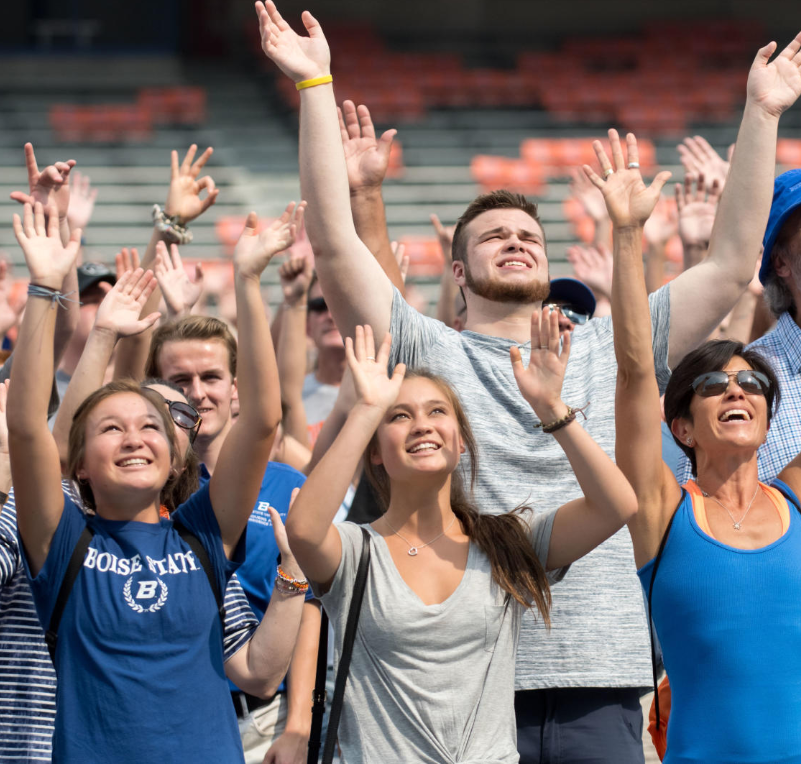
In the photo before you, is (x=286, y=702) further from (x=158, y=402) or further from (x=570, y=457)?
(x=570, y=457)

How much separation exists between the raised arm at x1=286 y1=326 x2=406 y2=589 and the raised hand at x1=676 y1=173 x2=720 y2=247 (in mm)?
2039

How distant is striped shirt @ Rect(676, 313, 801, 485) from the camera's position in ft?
9.36

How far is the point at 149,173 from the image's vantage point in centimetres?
1424

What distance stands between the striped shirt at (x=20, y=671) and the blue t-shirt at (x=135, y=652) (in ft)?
0.35

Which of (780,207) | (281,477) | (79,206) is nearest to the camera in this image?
(780,207)

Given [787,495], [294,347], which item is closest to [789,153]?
[294,347]

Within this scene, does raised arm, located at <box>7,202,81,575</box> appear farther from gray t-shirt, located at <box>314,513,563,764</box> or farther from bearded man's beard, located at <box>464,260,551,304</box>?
bearded man's beard, located at <box>464,260,551,304</box>

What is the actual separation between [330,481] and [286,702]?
1052 mm

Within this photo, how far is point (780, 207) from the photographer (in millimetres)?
3172

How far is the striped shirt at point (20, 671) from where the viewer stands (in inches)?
96.9

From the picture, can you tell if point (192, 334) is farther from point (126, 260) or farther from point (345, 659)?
point (345, 659)

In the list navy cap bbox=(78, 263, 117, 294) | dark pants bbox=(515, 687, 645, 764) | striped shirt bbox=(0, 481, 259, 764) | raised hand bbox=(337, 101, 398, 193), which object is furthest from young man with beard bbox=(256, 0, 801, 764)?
navy cap bbox=(78, 263, 117, 294)

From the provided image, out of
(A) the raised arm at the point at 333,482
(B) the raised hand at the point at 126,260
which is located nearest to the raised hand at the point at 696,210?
(B) the raised hand at the point at 126,260

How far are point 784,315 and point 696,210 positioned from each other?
1208 mm
